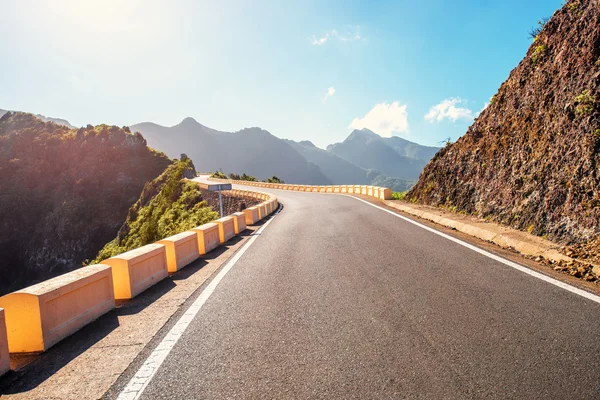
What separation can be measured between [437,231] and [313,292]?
570cm

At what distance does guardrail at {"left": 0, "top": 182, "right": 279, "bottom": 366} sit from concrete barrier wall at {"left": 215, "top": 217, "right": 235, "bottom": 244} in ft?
10.3

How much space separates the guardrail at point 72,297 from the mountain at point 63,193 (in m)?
68.0

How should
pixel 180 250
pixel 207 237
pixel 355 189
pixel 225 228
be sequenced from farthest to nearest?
pixel 355 189
pixel 225 228
pixel 207 237
pixel 180 250

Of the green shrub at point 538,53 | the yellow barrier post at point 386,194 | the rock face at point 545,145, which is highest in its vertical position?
the green shrub at point 538,53

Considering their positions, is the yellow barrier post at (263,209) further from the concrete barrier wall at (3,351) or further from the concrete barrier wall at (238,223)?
the concrete barrier wall at (3,351)

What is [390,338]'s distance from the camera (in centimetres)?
328

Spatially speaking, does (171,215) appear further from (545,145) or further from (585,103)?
(585,103)

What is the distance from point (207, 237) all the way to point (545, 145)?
9113 mm

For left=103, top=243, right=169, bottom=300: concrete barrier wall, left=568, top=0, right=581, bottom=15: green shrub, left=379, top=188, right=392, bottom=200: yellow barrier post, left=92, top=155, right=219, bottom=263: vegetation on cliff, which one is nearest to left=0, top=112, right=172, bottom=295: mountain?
left=92, top=155, right=219, bottom=263: vegetation on cliff

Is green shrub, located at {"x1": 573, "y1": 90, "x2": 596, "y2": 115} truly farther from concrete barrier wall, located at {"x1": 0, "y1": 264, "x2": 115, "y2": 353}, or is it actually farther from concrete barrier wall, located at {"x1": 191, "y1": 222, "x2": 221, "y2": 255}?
concrete barrier wall, located at {"x1": 0, "y1": 264, "x2": 115, "y2": 353}

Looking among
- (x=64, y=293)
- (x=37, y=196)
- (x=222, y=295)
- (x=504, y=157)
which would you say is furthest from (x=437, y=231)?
(x=37, y=196)

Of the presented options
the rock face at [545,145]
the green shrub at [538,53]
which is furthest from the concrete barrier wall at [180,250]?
the green shrub at [538,53]

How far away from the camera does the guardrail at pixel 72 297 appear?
11.6 ft

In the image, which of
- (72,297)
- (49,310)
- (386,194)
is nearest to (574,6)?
(386,194)
